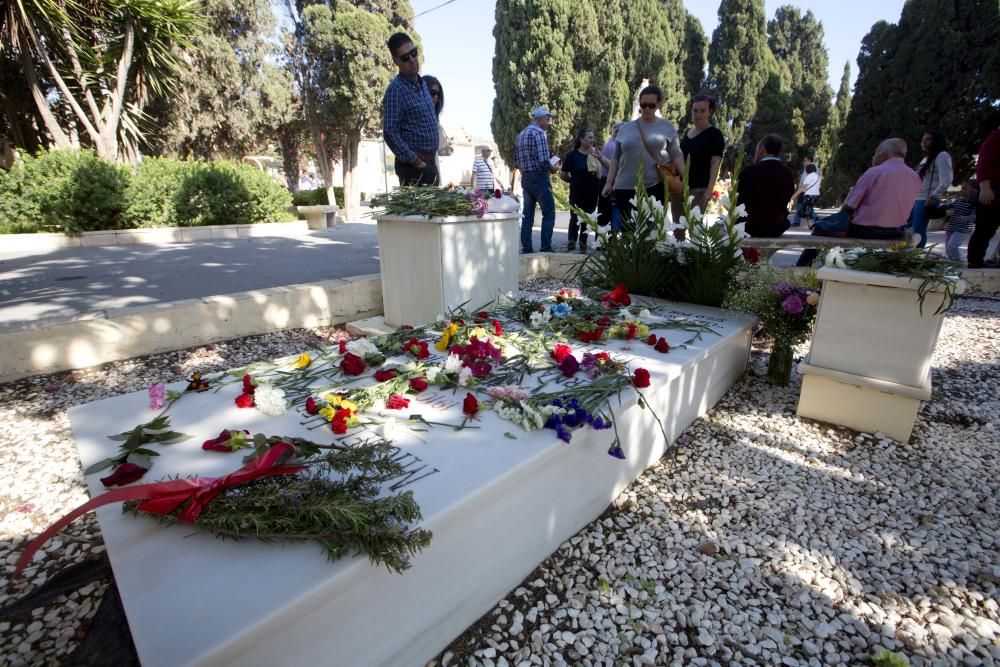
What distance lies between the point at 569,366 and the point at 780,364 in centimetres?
167

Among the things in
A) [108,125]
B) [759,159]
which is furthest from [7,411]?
[108,125]

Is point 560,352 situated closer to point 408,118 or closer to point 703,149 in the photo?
point 408,118

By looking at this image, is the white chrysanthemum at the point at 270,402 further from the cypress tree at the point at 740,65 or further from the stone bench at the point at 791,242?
the cypress tree at the point at 740,65

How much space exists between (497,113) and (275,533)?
759 inches

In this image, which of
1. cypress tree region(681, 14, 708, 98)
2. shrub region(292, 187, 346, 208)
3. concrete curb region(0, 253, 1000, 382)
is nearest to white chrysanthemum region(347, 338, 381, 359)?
concrete curb region(0, 253, 1000, 382)

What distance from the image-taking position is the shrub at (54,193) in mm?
7773

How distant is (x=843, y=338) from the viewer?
2.38 m

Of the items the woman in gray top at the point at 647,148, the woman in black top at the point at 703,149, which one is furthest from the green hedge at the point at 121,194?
the woman in black top at the point at 703,149

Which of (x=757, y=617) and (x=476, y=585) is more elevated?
→ (x=476, y=585)

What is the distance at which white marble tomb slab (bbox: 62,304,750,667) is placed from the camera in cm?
97

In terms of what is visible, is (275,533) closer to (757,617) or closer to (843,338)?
(757,617)

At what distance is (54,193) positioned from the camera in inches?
305

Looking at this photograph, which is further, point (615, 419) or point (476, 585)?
point (615, 419)

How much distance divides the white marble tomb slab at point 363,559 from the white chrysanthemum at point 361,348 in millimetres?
464
